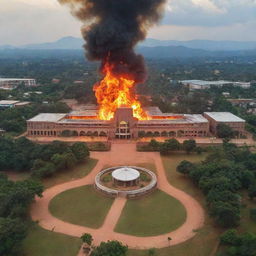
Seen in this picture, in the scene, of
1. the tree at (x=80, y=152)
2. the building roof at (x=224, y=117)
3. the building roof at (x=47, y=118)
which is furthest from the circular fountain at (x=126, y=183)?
the building roof at (x=224, y=117)

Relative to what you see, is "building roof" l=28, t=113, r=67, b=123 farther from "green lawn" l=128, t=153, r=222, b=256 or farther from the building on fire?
"green lawn" l=128, t=153, r=222, b=256

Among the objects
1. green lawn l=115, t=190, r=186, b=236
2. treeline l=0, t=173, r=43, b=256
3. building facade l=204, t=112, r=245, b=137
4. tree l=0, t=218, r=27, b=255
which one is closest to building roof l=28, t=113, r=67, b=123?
treeline l=0, t=173, r=43, b=256

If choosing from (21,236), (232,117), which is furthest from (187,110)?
(21,236)

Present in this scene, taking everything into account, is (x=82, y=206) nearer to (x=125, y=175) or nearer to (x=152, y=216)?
(x=125, y=175)

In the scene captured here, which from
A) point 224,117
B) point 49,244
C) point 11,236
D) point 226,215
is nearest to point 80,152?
point 49,244

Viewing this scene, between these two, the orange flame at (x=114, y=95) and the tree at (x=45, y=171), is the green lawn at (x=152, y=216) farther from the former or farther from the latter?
the orange flame at (x=114, y=95)
